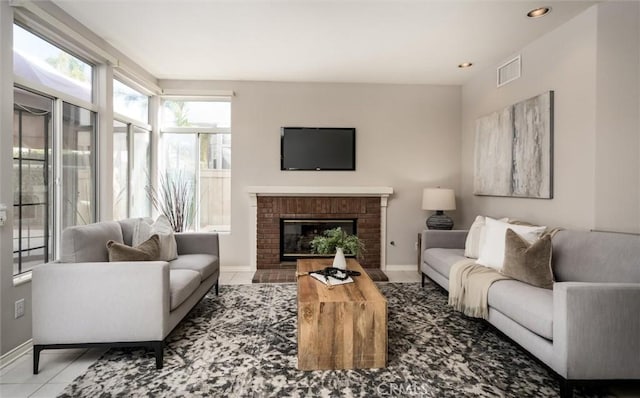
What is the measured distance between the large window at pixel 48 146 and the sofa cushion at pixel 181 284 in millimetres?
1108

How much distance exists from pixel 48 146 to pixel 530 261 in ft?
12.9

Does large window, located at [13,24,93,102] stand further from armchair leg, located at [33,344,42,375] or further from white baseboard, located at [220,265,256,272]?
white baseboard, located at [220,265,256,272]

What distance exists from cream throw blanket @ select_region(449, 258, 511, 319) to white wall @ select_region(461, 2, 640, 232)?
867 millimetres

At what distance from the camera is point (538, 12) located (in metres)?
2.67

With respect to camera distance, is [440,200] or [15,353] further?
[440,200]

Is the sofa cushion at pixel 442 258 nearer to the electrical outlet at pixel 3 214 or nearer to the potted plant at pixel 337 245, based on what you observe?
the potted plant at pixel 337 245

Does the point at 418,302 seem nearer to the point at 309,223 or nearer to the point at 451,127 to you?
the point at 309,223

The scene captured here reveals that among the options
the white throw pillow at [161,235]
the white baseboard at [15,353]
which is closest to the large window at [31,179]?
the white baseboard at [15,353]

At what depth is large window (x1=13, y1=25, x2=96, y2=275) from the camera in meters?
2.44

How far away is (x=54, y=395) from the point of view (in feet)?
6.02

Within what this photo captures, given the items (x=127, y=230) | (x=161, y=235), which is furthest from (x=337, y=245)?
(x=127, y=230)

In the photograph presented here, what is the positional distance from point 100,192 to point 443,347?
3.52 meters

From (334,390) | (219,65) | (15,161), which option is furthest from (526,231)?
(15,161)

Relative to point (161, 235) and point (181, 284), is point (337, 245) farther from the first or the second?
point (161, 235)
